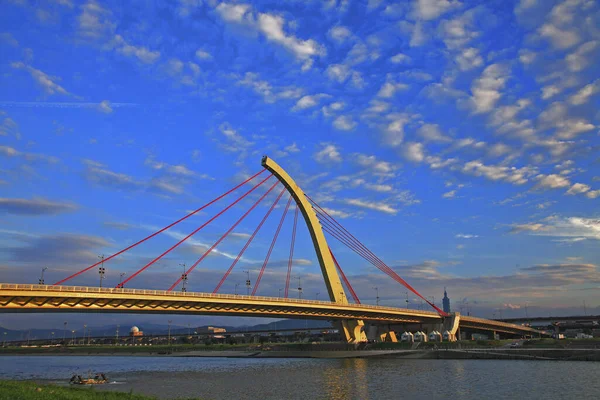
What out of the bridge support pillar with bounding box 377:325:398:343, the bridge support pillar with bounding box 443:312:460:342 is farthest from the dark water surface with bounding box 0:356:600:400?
the bridge support pillar with bounding box 377:325:398:343

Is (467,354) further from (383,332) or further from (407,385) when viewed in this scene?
(383,332)

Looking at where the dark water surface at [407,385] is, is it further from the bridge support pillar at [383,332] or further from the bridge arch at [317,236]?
the bridge support pillar at [383,332]

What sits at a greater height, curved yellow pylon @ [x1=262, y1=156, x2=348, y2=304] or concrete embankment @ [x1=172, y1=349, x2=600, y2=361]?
curved yellow pylon @ [x1=262, y1=156, x2=348, y2=304]

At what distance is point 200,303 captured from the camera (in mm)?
59312

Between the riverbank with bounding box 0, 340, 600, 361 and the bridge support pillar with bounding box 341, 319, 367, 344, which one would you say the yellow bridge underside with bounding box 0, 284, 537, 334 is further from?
the riverbank with bounding box 0, 340, 600, 361

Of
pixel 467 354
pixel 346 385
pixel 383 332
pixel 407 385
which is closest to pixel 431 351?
pixel 467 354

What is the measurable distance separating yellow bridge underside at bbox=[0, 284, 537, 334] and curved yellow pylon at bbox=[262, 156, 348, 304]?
3.41 metres

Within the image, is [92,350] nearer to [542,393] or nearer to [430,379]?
[430,379]

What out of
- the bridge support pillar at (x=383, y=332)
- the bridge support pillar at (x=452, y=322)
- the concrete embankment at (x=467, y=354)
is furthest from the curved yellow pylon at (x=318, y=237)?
the bridge support pillar at (x=452, y=322)

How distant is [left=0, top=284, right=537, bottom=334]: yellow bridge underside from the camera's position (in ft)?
145

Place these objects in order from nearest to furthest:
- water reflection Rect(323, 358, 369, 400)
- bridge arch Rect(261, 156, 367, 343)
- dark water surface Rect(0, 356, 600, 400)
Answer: dark water surface Rect(0, 356, 600, 400), water reflection Rect(323, 358, 369, 400), bridge arch Rect(261, 156, 367, 343)

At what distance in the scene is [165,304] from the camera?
56.0m

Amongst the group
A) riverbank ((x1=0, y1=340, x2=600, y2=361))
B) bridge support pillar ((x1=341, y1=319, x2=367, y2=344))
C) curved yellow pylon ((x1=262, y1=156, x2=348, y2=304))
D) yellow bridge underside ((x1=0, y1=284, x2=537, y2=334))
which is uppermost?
curved yellow pylon ((x1=262, y1=156, x2=348, y2=304))

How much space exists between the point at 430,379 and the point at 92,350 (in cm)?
13498
